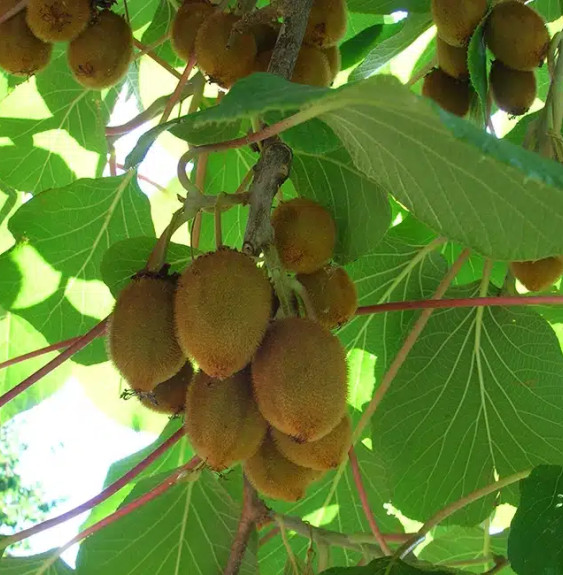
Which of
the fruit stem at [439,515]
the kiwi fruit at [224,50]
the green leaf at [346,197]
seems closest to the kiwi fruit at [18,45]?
the kiwi fruit at [224,50]

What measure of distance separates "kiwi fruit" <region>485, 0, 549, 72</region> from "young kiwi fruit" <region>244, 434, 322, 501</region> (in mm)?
587

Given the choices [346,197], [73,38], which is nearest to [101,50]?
[73,38]

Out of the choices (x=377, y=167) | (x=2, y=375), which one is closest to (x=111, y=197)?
(x=2, y=375)

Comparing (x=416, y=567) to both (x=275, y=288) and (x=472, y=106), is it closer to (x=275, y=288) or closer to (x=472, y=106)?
(x=275, y=288)

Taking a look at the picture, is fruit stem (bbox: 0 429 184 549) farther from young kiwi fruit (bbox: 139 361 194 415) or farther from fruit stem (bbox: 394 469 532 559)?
fruit stem (bbox: 394 469 532 559)

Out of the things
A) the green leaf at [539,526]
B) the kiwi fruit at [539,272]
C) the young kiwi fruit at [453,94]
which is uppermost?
the young kiwi fruit at [453,94]

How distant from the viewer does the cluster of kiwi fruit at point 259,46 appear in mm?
1068

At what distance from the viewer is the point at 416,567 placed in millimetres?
1024

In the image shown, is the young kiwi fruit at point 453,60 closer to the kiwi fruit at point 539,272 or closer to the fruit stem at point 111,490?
the kiwi fruit at point 539,272

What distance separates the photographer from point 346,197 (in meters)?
1.10

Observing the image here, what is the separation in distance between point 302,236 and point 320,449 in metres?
0.23

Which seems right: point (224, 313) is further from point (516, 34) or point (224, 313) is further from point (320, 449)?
point (516, 34)

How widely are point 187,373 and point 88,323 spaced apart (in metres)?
0.58

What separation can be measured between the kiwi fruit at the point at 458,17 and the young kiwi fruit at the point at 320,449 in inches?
22.0
